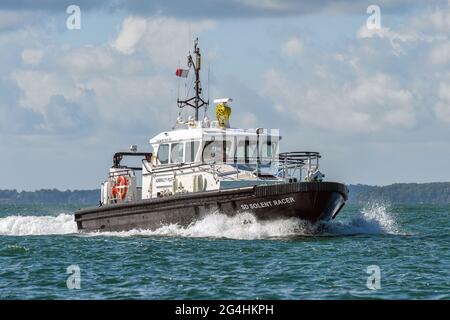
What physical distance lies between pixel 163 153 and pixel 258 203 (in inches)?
214

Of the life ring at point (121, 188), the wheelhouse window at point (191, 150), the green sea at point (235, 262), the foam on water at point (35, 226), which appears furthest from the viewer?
the foam on water at point (35, 226)

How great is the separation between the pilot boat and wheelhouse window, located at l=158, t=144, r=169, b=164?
31 mm

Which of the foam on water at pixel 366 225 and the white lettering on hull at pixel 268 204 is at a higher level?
the white lettering on hull at pixel 268 204

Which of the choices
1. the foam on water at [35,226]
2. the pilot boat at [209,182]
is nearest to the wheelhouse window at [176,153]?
the pilot boat at [209,182]

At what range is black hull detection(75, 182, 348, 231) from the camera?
2812cm

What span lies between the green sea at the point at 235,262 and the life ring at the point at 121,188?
1.58 meters

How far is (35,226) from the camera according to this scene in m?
40.0

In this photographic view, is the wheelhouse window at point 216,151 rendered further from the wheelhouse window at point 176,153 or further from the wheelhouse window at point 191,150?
the wheelhouse window at point 176,153

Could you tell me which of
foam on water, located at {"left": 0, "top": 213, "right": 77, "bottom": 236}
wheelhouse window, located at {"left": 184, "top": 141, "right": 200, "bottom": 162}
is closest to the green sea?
wheelhouse window, located at {"left": 184, "top": 141, "right": 200, "bottom": 162}

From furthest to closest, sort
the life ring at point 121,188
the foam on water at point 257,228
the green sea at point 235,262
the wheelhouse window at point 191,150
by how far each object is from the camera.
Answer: the life ring at point 121,188, the wheelhouse window at point 191,150, the foam on water at point 257,228, the green sea at point 235,262

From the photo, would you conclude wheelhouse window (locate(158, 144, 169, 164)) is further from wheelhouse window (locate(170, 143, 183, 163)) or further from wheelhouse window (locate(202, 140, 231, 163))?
wheelhouse window (locate(202, 140, 231, 163))

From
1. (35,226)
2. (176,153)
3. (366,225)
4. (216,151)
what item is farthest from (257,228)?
(35,226)

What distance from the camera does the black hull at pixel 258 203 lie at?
2812 centimetres
